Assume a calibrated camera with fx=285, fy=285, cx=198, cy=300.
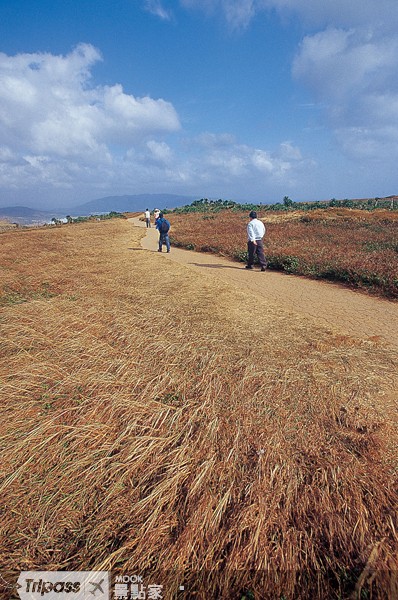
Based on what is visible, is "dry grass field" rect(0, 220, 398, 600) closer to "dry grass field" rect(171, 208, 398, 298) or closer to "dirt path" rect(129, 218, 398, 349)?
"dirt path" rect(129, 218, 398, 349)

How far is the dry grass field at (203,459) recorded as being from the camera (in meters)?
1.77

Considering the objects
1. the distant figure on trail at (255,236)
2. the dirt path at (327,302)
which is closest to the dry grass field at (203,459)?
the dirt path at (327,302)

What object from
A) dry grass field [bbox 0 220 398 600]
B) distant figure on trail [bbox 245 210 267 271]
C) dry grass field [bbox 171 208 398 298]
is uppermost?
distant figure on trail [bbox 245 210 267 271]

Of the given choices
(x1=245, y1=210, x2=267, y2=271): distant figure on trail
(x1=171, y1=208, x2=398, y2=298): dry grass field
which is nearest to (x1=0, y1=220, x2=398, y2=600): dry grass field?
(x1=171, y1=208, x2=398, y2=298): dry grass field

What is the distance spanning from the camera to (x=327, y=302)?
6895mm

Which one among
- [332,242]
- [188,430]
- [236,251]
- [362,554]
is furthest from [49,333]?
[332,242]

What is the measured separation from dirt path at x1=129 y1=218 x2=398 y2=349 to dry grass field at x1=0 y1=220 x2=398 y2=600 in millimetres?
843

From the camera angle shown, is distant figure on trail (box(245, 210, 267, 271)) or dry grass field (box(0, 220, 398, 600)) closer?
dry grass field (box(0, 220, 398, 600))

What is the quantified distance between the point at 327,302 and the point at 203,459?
5.58m

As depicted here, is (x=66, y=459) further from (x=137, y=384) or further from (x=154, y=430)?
(x=137, y=384)

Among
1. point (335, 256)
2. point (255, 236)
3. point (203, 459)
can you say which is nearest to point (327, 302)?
point (255, 236)

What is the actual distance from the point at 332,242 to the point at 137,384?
13302 millimetres

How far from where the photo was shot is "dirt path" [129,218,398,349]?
209 inches

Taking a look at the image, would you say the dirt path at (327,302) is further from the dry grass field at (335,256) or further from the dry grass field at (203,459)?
the dry grass field at (203,459)
